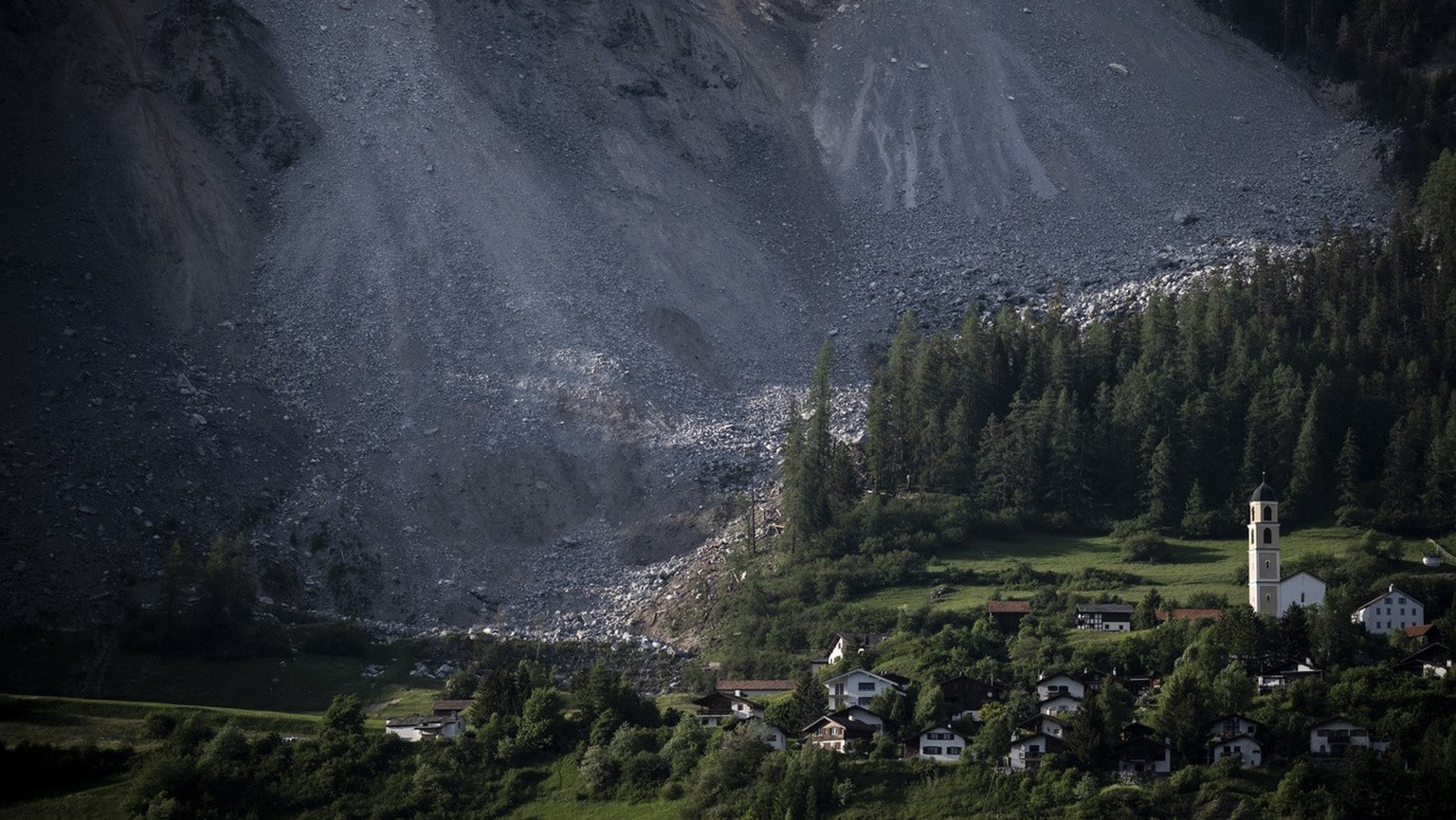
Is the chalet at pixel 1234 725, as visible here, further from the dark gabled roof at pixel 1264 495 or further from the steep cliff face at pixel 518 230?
the steep cliff face at pixel 518 230

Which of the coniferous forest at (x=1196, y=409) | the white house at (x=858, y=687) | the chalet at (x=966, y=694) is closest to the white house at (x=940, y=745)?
the chalet at (x=966, y=694)

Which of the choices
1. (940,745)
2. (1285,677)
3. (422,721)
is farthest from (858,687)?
(422,721)

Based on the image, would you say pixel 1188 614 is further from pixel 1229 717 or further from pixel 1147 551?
pixel 1147 551

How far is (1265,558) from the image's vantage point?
9025 cm

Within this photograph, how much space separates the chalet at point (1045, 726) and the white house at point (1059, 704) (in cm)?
253

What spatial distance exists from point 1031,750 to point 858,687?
10149mm

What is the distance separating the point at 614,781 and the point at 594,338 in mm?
47023

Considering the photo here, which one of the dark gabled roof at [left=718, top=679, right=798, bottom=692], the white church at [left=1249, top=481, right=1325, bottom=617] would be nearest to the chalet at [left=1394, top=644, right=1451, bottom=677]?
the white church at [left=1249, top=481, right=1325, bottom=617]

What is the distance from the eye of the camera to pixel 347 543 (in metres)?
110

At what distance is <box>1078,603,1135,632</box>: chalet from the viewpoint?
92938mm

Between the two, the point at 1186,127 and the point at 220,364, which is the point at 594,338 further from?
the point at 1186,127

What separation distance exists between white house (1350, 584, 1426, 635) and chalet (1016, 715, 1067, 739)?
54.8ft

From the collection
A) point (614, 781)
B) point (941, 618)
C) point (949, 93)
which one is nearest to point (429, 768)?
point (614, 781)

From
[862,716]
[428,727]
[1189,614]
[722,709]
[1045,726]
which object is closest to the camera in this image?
[1045,726]
